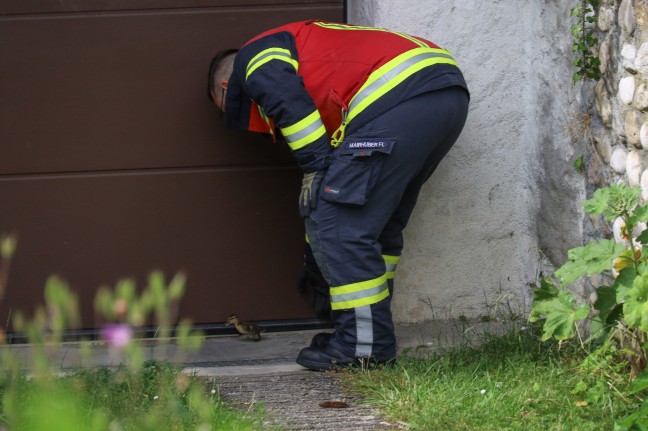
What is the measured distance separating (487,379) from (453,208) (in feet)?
3.78

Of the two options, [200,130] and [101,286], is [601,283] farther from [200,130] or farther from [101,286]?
[101,286]

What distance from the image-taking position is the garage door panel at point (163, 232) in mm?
4355

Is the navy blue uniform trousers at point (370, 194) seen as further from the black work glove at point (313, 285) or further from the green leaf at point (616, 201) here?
the green leaf at point (616, 201)

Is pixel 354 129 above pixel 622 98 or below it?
below

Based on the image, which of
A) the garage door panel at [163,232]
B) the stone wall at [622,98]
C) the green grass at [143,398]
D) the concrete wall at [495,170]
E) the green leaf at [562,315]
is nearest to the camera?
the green grass at [143,398]

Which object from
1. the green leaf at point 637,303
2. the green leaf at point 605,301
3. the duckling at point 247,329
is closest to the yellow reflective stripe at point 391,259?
the duckling at point 247,329

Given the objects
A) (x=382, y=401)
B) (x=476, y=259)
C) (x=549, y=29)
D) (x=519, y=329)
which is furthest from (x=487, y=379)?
(x=549, y=29)

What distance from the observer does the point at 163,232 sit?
14.5ft

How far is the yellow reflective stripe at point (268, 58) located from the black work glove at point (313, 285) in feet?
2.76

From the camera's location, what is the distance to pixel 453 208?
433cm

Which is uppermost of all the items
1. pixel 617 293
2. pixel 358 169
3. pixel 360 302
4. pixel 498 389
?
pixel 358 169

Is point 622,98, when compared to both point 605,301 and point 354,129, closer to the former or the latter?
point 605,301

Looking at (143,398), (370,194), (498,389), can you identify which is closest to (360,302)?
(370,194)

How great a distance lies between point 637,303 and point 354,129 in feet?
4.29
